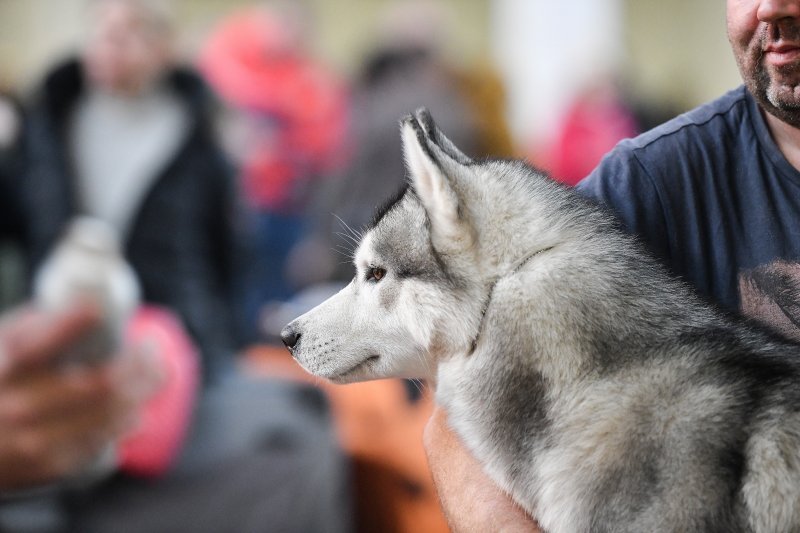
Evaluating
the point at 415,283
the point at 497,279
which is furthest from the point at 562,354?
the point at 415,283

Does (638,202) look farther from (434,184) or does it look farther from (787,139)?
(434,184)

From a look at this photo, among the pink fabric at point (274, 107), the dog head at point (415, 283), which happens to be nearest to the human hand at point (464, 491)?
the dog head at point (415, 283)

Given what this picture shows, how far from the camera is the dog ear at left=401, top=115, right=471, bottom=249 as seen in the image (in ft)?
7.39

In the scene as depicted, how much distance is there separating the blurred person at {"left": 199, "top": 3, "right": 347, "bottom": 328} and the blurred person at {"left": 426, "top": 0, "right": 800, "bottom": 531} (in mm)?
4031

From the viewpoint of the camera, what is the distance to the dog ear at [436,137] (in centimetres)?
238

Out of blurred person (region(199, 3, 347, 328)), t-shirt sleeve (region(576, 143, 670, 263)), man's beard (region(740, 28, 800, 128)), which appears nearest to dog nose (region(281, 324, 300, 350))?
t-shirt sleeve (region(576, 143, 670, 263))

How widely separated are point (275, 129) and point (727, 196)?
4.69m

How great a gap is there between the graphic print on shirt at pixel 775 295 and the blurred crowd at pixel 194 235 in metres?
1.35

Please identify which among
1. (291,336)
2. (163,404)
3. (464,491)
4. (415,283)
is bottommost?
(163,404)

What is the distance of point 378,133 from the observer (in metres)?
5.14

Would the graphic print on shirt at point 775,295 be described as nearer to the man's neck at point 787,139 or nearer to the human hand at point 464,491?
the man's neck at point 787,139

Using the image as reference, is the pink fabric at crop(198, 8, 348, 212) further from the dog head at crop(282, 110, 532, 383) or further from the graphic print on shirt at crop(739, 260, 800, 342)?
the graphic print on shirt at crop(739, 260, 800, 342)

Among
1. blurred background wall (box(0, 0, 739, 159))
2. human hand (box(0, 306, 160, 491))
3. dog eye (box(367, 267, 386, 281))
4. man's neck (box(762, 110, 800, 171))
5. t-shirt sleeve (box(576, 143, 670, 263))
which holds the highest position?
man's neck (box(762, 110, 800, 171))

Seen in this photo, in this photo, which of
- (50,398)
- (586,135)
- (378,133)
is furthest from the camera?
(586,135)
